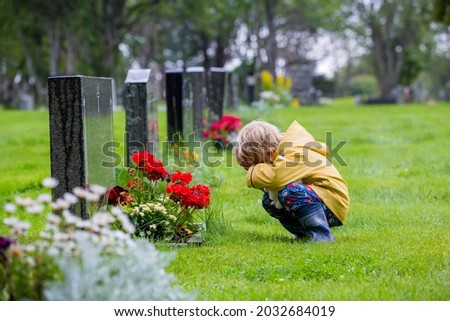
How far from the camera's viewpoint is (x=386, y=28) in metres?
51.7

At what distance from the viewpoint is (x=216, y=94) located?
14.2 meters

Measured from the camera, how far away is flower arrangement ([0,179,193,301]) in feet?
11.8

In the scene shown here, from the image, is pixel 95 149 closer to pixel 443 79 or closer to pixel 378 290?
pixel 378 290

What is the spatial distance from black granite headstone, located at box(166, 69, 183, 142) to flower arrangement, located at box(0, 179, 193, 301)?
721 centimetres

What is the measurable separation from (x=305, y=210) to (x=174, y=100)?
5531mm

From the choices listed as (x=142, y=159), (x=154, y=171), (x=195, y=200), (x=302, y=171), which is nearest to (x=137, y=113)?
(x=142, y=159)

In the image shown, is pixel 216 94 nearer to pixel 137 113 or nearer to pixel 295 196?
pixel 137 113

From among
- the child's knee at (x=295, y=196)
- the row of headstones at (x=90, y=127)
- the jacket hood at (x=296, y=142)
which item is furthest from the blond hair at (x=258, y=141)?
the row of headstones at (x=90, y=127)

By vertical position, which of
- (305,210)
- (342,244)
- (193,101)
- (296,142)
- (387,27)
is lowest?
(342,244)

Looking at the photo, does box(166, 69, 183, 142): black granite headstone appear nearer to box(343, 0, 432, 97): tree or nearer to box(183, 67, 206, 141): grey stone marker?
box(183, 67, 206, 141): grey stone marker

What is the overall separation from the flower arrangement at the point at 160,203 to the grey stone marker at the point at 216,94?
738 centimetres

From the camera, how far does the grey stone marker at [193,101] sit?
11.6 meters

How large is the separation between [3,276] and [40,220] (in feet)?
10.5
